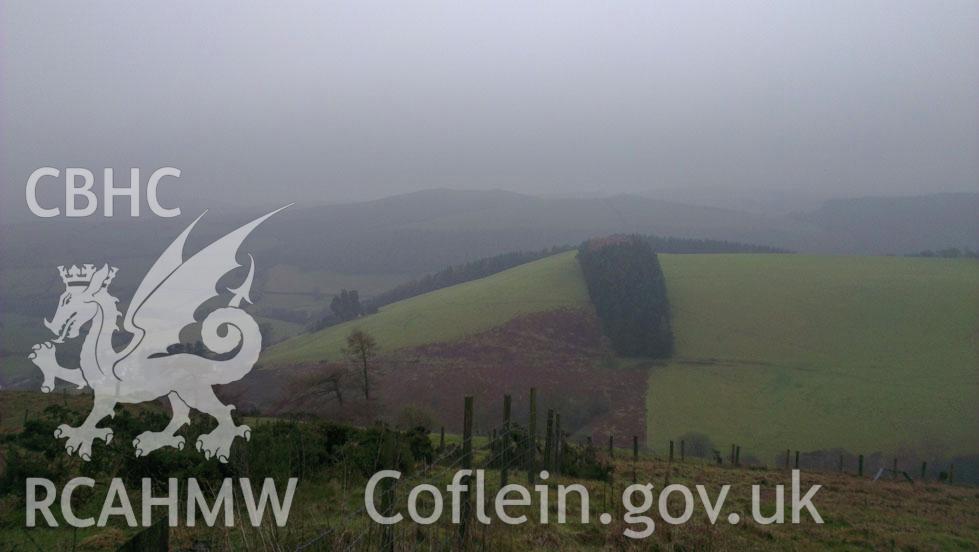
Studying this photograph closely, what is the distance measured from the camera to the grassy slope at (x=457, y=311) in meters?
47.1

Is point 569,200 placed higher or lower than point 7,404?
higher

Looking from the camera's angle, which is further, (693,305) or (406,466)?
(693,305)

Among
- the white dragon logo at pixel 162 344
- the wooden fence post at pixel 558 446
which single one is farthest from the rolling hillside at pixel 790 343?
the white dragon logo at pixel 162 344

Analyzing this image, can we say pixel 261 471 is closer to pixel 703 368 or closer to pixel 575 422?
pixel 575 422

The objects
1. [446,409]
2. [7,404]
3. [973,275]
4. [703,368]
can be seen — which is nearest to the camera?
[7,404]

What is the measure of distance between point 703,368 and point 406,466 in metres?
39.3

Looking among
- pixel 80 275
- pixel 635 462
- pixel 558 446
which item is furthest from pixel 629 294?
pixel 80 275

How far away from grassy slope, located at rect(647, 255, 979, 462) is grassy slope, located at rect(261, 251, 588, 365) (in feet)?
34.4

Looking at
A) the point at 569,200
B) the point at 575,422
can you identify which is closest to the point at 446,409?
the point at 575,422

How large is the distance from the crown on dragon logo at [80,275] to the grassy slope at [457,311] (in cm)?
3422

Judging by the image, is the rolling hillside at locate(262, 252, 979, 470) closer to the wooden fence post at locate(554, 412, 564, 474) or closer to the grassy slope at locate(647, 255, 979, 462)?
the grassy slope at locate(647, 255, 979, 462)

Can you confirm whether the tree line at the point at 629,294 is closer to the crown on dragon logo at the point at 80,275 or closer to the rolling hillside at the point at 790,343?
the rolling hillside at the point at 790,343

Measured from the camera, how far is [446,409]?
126ft

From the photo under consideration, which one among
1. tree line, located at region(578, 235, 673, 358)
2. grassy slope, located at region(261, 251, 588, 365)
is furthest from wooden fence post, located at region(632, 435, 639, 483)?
tree line, located at region(578, 235, 673, 358)
